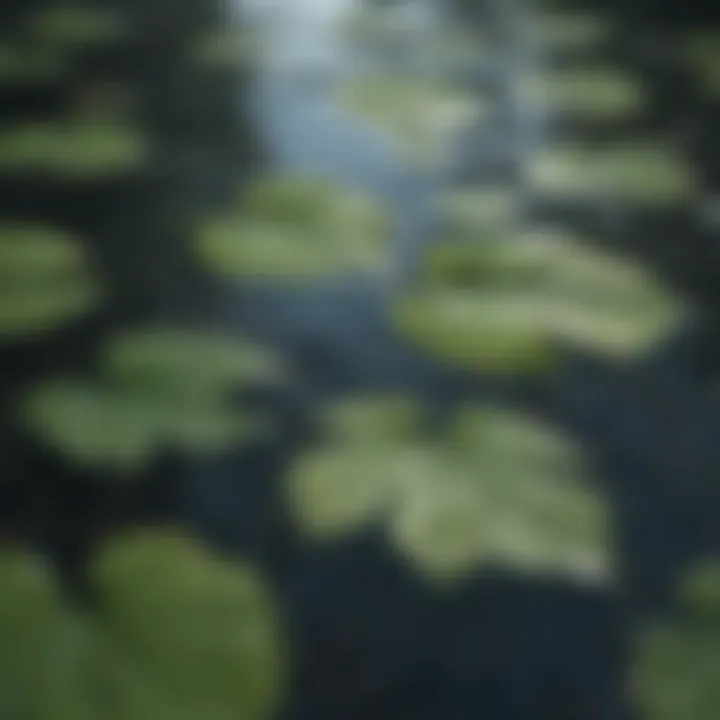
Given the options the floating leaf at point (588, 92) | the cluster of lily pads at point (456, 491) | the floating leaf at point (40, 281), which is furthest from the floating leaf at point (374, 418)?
the floating leaf at point (588, 92)

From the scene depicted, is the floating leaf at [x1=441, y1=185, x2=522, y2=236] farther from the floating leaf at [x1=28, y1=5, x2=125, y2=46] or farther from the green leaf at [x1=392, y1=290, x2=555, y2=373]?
the floating leaf at [x1=28, y1=5, x2=125, y2=46]

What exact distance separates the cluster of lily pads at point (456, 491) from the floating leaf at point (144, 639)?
0.11ft

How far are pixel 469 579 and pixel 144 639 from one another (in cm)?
8

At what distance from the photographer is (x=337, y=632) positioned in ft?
1.05

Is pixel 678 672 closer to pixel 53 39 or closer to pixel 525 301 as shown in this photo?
pixel 525 301

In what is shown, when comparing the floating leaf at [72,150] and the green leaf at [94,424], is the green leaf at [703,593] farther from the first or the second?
the floating leaf at [72,150]

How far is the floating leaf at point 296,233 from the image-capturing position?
47 centimetres

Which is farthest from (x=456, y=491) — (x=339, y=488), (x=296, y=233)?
(x=296, y=233)

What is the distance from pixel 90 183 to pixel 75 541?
0.21 m

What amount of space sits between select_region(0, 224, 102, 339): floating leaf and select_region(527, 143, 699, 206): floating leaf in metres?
0.18

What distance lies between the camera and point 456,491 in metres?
0.37

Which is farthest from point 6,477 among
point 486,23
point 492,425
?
point 486,23

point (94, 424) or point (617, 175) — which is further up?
point (617, 175)

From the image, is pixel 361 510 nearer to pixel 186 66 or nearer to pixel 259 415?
pixel 259 415
